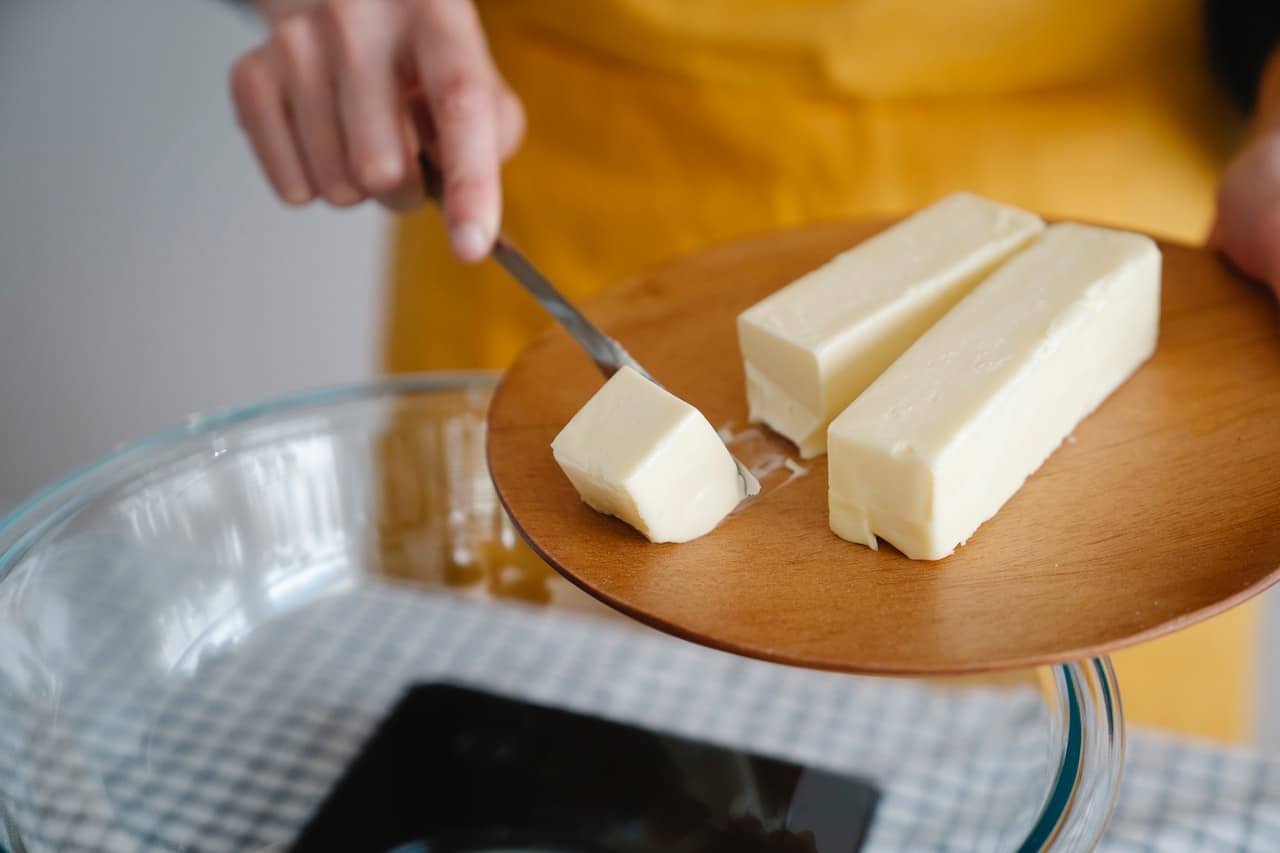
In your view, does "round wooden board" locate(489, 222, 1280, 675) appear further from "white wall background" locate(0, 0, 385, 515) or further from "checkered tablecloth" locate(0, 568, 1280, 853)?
"white wall background" locate(0, 0, 385, 515)

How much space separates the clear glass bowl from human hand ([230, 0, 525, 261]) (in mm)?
224

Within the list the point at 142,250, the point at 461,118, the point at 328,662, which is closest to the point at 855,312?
the point at 461,118

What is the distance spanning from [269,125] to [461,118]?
0.84 feet

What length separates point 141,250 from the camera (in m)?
3.72

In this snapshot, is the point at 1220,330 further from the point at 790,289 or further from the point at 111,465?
the point at 111,465

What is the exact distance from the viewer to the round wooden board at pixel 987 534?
0.72 m

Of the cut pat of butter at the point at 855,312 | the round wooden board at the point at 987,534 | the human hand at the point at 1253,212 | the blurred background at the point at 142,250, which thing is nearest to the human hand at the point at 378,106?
the round wooden board at the point at 987,534

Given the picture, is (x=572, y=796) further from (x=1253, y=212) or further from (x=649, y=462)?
(x=1253, y=212)

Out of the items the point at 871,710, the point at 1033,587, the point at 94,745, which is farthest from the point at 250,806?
the point at 1033,587

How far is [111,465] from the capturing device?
3.57 ft

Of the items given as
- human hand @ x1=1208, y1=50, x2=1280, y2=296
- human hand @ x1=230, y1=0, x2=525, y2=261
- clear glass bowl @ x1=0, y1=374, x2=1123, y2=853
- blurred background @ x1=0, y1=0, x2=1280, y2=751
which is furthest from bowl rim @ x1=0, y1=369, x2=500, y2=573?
blurred background @ x1=0, y1=0, x2=1280, y2=751

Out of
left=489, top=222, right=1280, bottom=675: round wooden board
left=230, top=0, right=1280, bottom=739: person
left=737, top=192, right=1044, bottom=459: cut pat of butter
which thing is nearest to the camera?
left=489, top=222, right=1280, bottom=675: round wooden board

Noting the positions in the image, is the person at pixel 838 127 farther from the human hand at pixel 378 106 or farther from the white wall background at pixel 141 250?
the white wall background at pixel 141 250

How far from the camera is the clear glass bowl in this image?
3.12 feet
